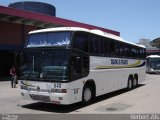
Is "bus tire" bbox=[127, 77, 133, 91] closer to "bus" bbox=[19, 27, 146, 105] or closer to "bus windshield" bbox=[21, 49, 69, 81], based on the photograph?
"bus" bbox=[19, 27, 146, 105]

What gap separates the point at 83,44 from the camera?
41.9 ft

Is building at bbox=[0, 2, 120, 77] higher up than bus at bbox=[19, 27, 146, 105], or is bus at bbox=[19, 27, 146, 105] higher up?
building at bbox=[0, 2, 120, 77]

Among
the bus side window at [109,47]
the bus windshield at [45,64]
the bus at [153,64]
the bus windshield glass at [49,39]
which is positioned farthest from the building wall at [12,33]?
the bus windshield at [45,64]

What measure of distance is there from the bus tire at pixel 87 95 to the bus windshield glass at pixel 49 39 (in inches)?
87.8

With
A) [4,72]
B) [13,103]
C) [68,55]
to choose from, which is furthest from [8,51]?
[68,55]

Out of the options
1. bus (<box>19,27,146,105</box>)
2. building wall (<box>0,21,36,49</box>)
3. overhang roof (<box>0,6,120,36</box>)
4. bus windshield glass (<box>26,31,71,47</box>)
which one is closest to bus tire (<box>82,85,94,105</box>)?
bus (<box>19,27,146,105</box>)

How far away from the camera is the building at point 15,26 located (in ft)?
99.1

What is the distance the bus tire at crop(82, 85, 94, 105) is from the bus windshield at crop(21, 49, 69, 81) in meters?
1.79

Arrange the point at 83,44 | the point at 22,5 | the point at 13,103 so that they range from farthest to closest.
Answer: the point at 22,5
the point at 13,103
the point at 83,44

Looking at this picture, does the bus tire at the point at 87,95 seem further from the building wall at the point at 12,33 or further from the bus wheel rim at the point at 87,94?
the building wall at the point at 12,33

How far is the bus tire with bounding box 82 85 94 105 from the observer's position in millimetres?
12864

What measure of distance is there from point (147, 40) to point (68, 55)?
107 meters

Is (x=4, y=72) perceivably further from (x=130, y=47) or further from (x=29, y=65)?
(x=29, y=65)

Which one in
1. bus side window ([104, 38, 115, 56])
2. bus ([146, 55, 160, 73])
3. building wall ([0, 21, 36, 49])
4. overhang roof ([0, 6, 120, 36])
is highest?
overhang roof ([0, 6, 120, 36])
